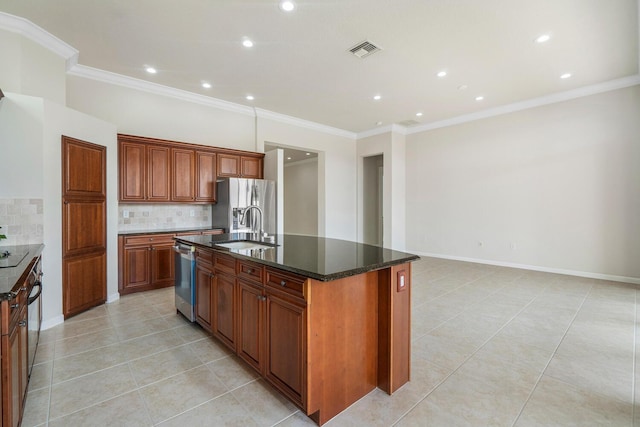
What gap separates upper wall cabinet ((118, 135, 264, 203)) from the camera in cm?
413

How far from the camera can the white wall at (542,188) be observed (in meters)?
4.57

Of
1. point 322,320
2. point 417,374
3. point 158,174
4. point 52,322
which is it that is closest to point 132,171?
point 158,174

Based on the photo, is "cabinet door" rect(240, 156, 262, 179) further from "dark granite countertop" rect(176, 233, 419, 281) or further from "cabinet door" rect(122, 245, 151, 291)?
"dark granite countertop" rect(176, 233, 419, 281)

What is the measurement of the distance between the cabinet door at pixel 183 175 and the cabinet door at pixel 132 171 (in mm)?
408

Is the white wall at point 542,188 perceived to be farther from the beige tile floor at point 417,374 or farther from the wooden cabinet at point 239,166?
the wooden cabinet at point 239,166

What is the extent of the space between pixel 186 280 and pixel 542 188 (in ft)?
19.9

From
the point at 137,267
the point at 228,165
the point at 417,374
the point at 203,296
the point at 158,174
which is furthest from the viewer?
the point at 228,165

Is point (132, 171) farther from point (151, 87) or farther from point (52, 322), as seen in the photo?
point (52, 322)

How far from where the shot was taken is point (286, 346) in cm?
172

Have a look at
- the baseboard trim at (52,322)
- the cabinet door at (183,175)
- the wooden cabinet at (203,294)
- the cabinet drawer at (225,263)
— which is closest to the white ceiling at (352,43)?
the cabinet door at (183,175)

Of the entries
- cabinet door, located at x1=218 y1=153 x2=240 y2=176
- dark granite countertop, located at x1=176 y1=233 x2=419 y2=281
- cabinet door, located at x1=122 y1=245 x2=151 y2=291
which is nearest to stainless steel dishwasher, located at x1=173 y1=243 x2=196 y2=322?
dark granite countertop, located at x1=176 y1=233 x2=419 y2=281

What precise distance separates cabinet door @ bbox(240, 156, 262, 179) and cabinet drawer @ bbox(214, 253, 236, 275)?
311 centimetres

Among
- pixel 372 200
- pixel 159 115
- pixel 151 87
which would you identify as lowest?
pixel 372 200

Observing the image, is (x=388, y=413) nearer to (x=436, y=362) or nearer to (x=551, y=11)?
(x=436, y=362)
